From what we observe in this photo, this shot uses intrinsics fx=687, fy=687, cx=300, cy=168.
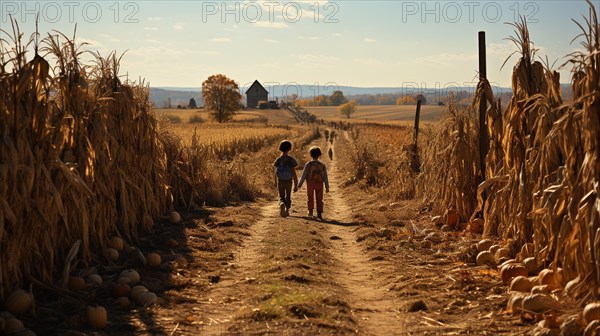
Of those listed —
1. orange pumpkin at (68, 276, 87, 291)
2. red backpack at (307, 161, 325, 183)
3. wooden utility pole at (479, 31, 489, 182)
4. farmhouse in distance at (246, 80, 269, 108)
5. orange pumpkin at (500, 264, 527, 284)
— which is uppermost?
farmhouse in distance at (246, 80, 269, 108)

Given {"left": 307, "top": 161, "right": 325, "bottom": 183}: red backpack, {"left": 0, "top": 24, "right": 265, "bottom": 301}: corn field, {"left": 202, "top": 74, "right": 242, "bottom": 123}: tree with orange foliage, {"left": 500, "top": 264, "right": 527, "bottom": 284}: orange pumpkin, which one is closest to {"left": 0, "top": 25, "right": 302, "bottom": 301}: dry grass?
{"left": 0, "top": 24, "right": 265, "bottom": 301}: corn field

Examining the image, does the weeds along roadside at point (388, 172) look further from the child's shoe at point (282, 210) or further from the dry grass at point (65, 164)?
the dry grass at point (65, 164)

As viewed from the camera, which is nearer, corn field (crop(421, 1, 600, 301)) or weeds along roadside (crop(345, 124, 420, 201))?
corn field (crop(421, 1, 600, 301))

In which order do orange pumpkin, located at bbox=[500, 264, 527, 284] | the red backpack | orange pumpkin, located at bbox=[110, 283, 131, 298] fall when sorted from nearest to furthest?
orange pumpkin, located at bbox=[110, 283, 131, 298] < orange pumpkin, located at bbox=[500, 264, 527, 284] < the red backpack

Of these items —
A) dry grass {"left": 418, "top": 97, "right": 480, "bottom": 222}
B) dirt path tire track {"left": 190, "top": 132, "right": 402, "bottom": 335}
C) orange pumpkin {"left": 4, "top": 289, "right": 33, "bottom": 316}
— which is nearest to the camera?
orange pumpkin {"left": 4, "top": 289, "right": 33, "bottom": 316}

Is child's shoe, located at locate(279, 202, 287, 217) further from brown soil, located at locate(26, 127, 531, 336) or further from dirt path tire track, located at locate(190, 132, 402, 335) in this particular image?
brown soil, located at locate(26, 127, 531, 336)

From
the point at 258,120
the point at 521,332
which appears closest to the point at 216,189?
the point at 521,332

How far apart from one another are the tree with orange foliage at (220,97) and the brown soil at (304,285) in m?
69.1

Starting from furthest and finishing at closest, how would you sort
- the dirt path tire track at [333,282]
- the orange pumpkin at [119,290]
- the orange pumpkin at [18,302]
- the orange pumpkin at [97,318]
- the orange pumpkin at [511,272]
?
the orange pumpkin at [511,272], the orange pumpkin at [119,290], the dirt path tire track at [333,282], the orange pumpkin at [18,302], the orange pumpkin at [97,318]

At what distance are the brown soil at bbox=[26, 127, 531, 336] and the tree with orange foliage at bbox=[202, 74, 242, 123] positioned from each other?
227 feet

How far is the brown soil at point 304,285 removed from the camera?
6418mm

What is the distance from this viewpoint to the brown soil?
6.42m

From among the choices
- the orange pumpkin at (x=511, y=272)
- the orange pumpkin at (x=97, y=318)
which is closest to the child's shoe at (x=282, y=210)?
the orange pumpkin at (x=511, y=272)

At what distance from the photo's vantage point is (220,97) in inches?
3194
